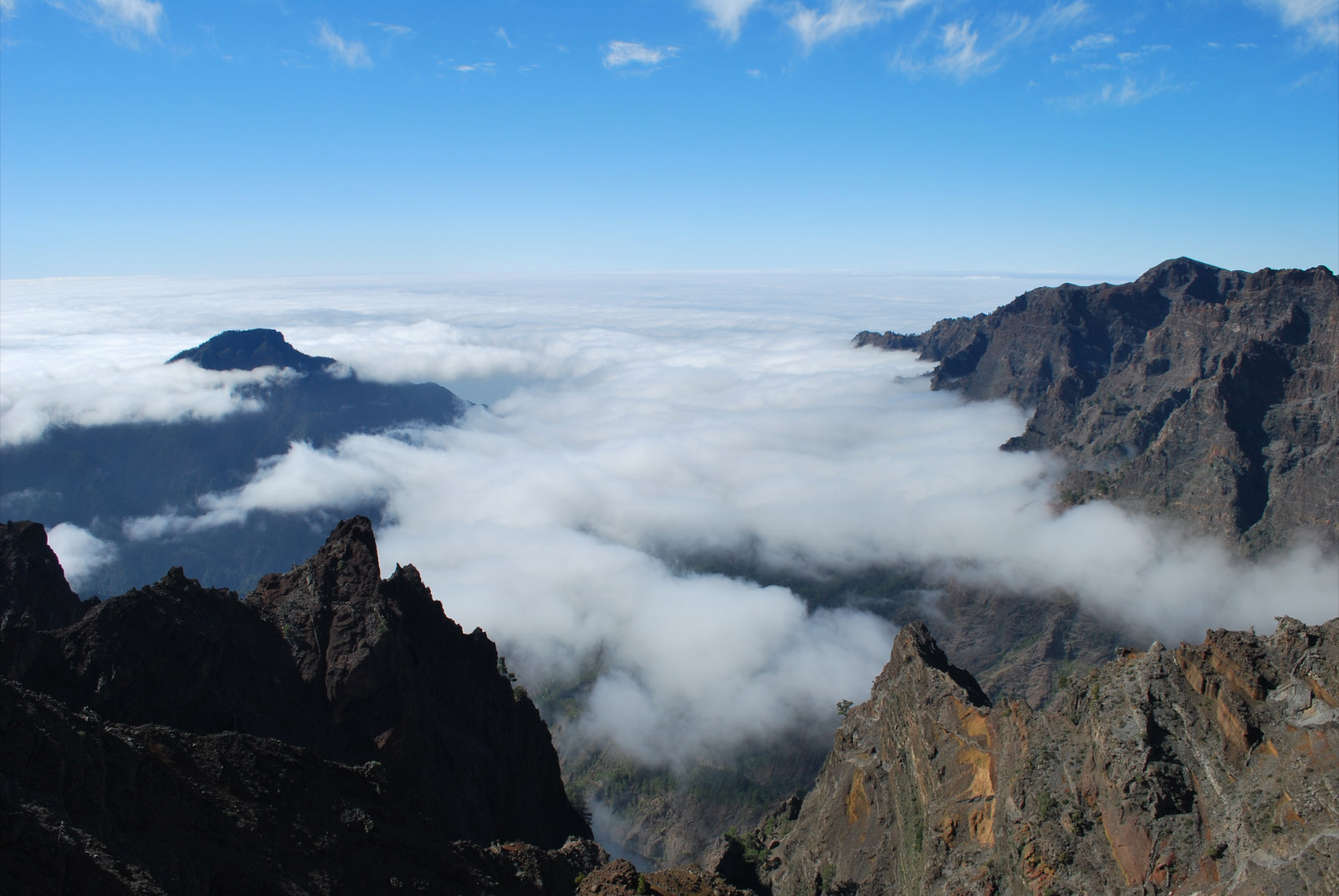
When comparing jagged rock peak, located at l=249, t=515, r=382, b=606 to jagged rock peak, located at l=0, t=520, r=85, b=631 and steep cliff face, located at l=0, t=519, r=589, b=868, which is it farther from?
jagged rock peak, located at l=0, t=520, r=85, b=631

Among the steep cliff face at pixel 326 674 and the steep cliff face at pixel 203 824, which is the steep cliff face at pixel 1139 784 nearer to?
the steep cliff face at pixel 203 824

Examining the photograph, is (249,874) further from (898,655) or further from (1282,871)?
(898,655)

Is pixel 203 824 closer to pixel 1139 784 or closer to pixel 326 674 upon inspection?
pixel 326 674

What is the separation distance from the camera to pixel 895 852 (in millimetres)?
64250

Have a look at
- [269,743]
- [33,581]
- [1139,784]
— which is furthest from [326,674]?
[1139,784]

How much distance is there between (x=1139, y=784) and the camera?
44.1 m

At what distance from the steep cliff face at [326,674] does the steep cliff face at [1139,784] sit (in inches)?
1243

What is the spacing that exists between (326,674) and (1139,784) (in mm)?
50434

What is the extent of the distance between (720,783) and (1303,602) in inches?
4486

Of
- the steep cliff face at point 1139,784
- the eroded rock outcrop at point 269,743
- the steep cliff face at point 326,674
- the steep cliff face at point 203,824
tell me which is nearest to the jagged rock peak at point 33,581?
the eroded rock outcrop at point 269,743

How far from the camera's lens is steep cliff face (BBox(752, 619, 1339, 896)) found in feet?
126

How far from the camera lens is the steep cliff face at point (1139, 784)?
38500 millimetres

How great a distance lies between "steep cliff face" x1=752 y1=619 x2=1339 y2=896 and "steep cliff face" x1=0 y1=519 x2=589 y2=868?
3156 cm

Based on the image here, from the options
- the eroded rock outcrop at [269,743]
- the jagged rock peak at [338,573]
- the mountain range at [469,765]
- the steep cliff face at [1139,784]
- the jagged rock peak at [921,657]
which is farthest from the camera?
the jagged rock peak at [921,657]
